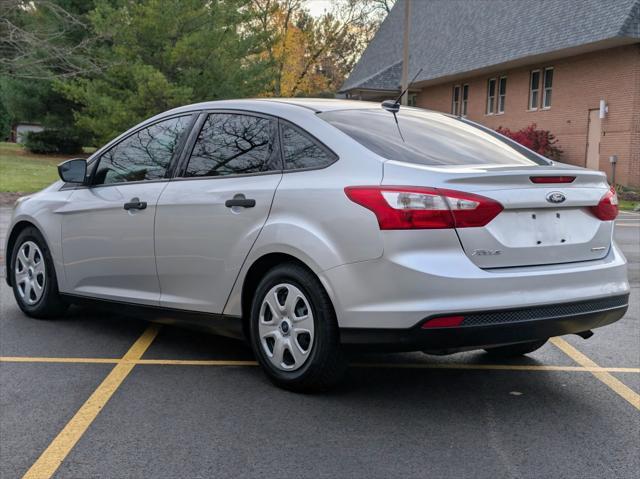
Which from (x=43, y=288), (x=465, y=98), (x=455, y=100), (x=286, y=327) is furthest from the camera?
(x=455, y=100)

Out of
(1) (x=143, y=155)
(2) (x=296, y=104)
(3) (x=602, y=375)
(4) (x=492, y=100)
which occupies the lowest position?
(3) (x=602, y=375)

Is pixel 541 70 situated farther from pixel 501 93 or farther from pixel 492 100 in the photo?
pixel 492 100

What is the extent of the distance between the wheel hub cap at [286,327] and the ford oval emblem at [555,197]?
4.62 feet

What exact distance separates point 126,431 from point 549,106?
28194mm

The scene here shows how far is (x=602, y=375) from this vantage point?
17.0ft

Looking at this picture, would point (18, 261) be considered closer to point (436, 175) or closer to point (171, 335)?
point (171, 335)

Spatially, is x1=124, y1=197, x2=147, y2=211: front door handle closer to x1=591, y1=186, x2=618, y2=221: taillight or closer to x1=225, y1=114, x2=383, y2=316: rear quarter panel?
x1=225, y1=114, x2=383, y2=316: rear quarter panel

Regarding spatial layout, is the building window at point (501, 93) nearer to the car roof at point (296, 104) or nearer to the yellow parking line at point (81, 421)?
the car roof at point (296, 104)

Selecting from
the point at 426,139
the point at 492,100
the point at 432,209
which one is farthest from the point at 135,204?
the point at 492,100

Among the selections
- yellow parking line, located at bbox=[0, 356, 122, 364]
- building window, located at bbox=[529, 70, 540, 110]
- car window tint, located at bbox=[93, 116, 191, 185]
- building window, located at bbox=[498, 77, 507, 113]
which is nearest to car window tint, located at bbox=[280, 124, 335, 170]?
car window tint, located at bbox=[93, 116, 191, 185]

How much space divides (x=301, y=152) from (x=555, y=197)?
1467 millimetres

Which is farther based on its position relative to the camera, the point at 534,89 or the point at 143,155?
the point at 534,89

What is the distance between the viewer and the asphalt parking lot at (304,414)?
12.0ft

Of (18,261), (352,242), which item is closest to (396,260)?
(352,242)
